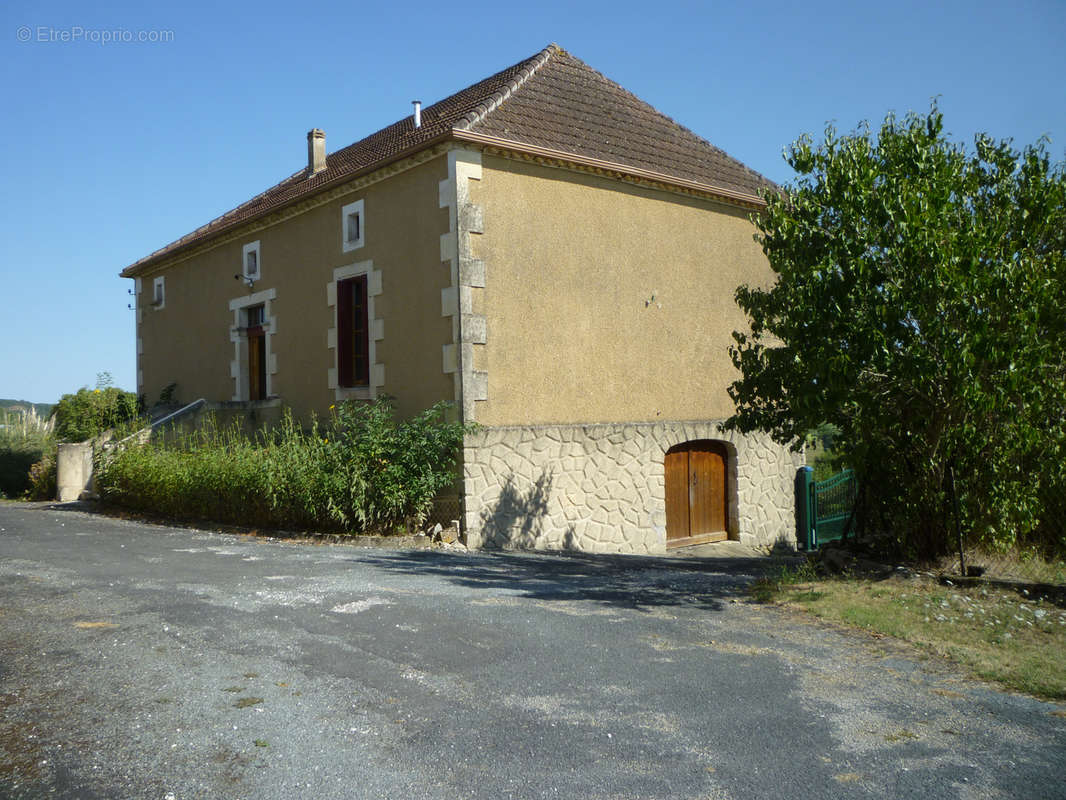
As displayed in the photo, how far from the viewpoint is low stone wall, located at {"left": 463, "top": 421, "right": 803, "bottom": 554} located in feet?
38.9

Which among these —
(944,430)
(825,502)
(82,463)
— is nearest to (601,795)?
(944,430)

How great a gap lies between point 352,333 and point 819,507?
8.85 m

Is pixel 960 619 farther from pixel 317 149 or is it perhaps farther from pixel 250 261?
pixel 317 149

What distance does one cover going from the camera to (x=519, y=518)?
12.2 metres

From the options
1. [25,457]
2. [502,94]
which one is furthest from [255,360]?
[502,94]

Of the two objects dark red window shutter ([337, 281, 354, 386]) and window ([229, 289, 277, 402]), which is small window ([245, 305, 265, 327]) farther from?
dark red window shutter ([337, 281, 354, 386])

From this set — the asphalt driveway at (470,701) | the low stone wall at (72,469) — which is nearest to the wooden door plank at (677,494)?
the asphalt driveway at (470,701)

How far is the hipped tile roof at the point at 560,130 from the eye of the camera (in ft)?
42.2

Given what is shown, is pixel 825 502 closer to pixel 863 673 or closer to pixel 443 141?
pixel 443 141

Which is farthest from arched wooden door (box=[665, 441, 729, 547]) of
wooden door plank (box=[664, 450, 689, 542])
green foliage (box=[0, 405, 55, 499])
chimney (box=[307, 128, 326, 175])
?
green foliage (box=[0, 405, 55, 499])

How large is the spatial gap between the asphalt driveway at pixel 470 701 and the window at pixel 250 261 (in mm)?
9855

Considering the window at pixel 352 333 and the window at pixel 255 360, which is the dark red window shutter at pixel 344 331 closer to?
the window at pixel 352 333

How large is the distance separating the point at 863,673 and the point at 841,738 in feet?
4.23

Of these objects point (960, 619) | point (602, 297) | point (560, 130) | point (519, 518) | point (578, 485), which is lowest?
point (960, 619)
